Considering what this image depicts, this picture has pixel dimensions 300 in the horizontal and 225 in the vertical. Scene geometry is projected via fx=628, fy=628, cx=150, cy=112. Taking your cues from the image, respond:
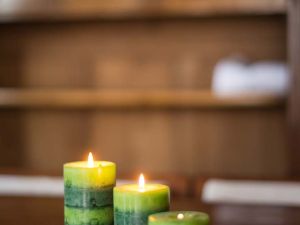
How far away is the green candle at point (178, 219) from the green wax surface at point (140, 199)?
1.7 inches

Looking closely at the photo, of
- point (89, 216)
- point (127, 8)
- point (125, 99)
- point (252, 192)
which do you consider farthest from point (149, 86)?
point (89, 216)

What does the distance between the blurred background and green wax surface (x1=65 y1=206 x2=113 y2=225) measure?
146 centimetres

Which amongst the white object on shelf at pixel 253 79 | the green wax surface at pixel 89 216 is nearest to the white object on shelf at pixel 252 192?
the green wax surface at pixel 89 216

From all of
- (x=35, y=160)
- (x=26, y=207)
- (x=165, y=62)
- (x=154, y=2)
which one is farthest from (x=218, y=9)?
(x=26, y=207)

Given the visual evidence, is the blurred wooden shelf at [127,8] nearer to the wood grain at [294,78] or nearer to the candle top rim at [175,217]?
the wood grain at [294,78]

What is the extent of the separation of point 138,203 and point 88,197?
3.6 inches

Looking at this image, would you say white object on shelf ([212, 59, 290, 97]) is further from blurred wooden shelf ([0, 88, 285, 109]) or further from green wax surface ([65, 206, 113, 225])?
green wax surface ([65, 206, 113, 225])

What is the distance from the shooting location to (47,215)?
1087 millimetres

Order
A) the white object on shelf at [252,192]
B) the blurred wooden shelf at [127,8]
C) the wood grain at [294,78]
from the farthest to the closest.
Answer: the blurred wooden shelf at [127,8]
the wood grain at [294,78]
the white object on shelf at [252,192]

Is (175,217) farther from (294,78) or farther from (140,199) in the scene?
(294,78)

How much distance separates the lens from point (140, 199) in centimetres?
75

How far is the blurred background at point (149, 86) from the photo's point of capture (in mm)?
2334

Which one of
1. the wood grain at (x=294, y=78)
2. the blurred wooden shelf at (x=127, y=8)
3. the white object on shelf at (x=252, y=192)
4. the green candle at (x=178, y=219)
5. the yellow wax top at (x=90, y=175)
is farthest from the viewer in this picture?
the blurred wooden shelf at (x=127, y=8)

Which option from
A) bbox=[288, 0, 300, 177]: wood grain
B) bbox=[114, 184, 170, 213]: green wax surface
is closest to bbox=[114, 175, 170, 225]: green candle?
bbox=[114, 184, 170, 213]: green wax surface
